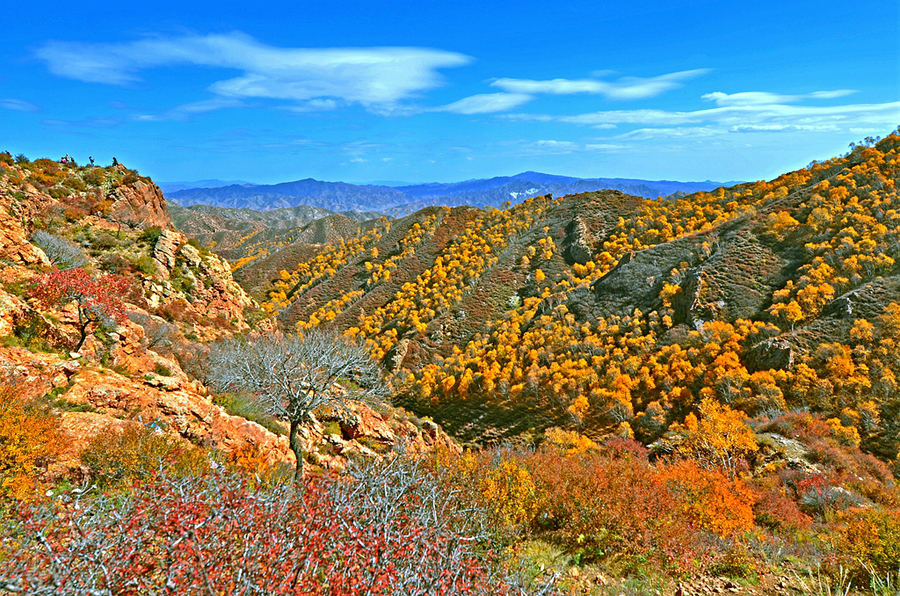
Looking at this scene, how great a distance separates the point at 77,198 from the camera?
25938 millimetres

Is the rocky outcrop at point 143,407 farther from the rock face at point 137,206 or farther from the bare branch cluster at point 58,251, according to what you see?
the rock face at point 137,206

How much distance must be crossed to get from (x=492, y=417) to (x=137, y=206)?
38029 millimetres

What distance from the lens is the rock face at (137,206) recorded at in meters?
27.2

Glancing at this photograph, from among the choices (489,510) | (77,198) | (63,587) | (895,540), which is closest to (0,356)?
(63,587)

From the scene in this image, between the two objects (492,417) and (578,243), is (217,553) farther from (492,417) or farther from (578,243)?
(578,243)

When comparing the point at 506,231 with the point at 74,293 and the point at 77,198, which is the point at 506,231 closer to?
the point at 77,198

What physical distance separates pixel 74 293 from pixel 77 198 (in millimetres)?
18798

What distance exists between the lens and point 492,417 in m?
45.1

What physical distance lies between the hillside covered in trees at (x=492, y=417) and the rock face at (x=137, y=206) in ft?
0.65

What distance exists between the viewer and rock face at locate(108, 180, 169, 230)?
27.2m

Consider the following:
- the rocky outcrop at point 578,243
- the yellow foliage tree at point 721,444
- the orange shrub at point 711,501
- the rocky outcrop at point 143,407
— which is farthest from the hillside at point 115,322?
the rocky outcrop at point 578,243

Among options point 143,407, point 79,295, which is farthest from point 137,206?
A: point 143,407

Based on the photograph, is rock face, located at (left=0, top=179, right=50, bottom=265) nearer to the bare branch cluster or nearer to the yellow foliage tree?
the bare branch cluster

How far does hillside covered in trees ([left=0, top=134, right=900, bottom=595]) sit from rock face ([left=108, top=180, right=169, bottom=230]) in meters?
0.20
